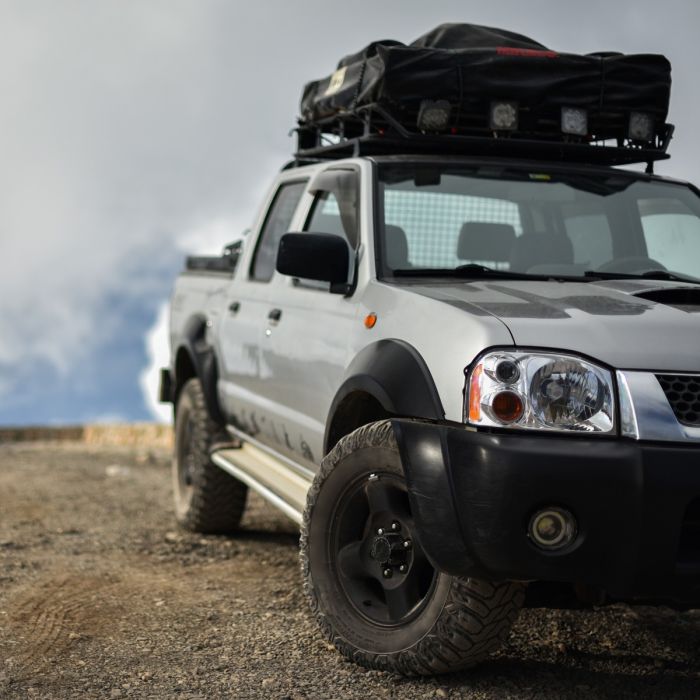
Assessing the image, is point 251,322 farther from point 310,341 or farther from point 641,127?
point 641,127

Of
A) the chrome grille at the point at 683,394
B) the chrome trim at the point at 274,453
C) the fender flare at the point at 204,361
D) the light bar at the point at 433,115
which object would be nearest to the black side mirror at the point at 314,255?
the light bar at the point at 433,115

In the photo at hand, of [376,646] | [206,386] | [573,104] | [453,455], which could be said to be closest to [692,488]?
[453,455]

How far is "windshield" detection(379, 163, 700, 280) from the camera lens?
4891 millimetres

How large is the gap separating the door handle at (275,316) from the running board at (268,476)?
0.70m

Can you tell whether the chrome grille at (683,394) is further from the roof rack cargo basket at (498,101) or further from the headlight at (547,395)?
the roof rack cargo basket at (498,101)

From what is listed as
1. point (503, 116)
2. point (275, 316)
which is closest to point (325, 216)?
point (275, 316)

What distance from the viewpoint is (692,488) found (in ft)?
11.4

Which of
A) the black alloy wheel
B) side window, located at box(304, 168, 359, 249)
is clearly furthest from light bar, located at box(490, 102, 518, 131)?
the black alloy wheel

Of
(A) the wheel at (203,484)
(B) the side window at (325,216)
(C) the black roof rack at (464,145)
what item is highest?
(C) the black roof rack at (464,145)

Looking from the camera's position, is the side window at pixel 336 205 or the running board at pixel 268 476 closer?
the side window at pixel 336 205

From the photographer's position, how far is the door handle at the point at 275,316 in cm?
554

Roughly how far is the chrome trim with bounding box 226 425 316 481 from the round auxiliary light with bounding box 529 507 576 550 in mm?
1816

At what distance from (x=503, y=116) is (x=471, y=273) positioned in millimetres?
1128

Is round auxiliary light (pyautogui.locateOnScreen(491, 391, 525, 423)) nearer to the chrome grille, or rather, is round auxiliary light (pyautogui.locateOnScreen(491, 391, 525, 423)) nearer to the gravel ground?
the chrome grille
